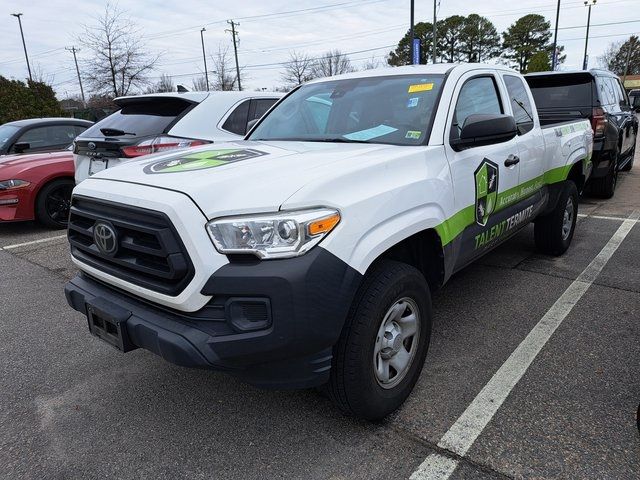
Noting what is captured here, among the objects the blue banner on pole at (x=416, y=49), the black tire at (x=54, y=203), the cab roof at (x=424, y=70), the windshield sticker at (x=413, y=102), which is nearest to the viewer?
the windshield sticker at (x=413, y=102)

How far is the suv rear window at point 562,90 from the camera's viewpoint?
23.7 feet

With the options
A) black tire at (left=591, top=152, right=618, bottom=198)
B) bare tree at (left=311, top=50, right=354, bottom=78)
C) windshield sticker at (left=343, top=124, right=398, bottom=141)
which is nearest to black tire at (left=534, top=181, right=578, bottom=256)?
windshield sticker at (left=343, top=124, right=398, bottom=141)

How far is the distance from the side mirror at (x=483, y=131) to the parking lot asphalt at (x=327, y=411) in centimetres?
136

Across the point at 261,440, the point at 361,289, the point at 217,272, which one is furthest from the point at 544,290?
the point at 217,272

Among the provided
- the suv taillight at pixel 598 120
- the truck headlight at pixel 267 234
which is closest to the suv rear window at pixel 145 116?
the truck headlight at pixel 267 234

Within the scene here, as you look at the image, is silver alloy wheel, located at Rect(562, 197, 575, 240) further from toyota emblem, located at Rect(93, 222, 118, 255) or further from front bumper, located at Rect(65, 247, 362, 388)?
toyota emblem, located at Rect(93, 222, 118, 255)

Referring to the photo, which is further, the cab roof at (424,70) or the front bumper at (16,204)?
the front bumper at (16,204)

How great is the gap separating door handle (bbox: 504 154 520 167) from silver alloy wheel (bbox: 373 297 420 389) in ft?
5.23

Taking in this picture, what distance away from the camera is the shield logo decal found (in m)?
3.20

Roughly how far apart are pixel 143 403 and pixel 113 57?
97.7 ft

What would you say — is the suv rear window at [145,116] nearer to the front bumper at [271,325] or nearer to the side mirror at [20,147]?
the side mirror at [20,147]

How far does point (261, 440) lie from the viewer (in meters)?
2.46

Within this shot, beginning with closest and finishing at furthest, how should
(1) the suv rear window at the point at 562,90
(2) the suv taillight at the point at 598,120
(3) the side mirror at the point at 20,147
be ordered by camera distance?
(2) the suv taillight at the point at 598,120 → (1) the suv rear window at the point at 562,90 → (3) the side mirror at the point at 20,147

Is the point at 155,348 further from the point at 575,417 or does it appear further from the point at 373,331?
the point at 575,417
